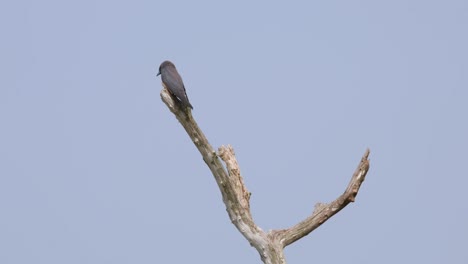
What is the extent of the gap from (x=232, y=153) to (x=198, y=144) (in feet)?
2.25

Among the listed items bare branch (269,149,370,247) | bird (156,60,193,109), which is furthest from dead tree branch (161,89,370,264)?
bird (156,60,193,109)

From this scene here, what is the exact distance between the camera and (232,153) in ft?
31.7

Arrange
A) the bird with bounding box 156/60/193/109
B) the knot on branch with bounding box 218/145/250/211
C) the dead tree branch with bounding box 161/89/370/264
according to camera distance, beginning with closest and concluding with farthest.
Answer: the bird with bounding box 156/60/193/109, the dead tree branch with bounding box 161/89/370/264, the knot on branch with bounding box 218/145/250/211

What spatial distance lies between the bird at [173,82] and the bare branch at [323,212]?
2249 millimetres

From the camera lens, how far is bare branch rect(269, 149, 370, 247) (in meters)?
9.12

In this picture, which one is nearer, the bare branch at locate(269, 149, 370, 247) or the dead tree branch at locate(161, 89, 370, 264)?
the bare branch at locate(269, 149, 370, 247)

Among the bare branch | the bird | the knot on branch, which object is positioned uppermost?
the bird

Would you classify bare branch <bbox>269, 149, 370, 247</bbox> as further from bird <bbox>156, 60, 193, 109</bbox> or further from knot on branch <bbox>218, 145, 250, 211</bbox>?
bird <bbox>156, 60, 193, 109</bbox>

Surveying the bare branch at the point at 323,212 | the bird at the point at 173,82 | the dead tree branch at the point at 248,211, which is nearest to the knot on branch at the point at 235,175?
the dead tree branch at the point at 248,211

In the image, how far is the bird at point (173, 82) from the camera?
9031 millimetres

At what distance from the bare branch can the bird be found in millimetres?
2249

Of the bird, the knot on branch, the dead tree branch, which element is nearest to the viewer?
the bird

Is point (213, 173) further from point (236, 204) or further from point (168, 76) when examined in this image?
point (168, 76)

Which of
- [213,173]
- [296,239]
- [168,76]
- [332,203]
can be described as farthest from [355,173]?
[168,76]
